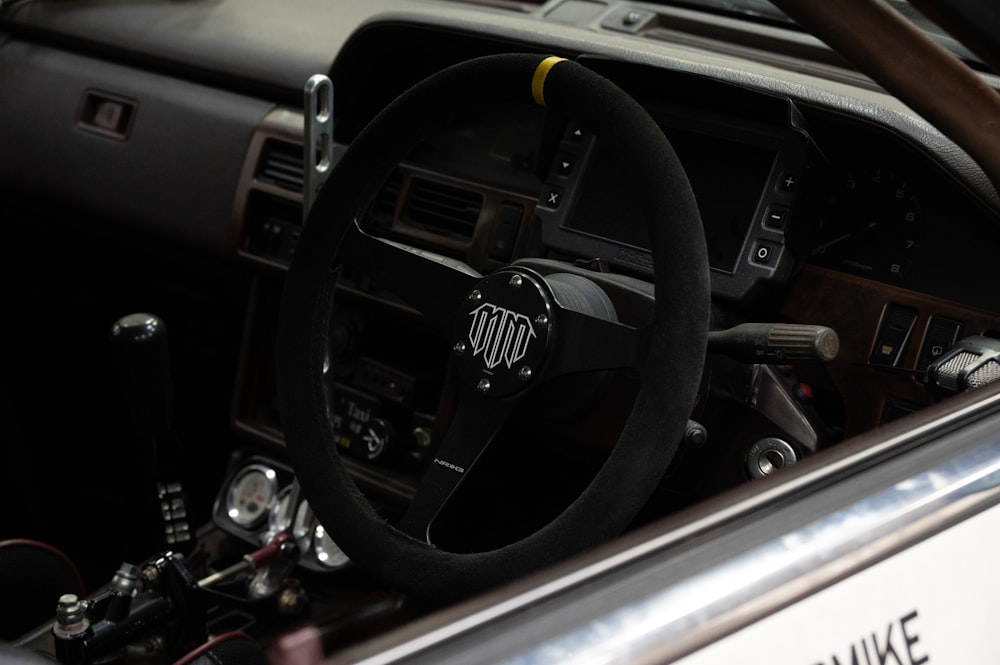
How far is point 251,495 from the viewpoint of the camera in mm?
2082

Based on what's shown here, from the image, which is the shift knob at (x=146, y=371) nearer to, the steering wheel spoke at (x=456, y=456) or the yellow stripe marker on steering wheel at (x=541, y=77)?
the steering wheel spoke at (x=456, y=456)

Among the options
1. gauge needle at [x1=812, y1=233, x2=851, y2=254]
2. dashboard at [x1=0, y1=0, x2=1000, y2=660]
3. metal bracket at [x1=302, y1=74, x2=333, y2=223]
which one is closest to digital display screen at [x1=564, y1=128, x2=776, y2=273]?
dashboard at [x1=0, y1=0, x2=1000, y2=660]

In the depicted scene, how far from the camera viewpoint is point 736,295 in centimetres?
153

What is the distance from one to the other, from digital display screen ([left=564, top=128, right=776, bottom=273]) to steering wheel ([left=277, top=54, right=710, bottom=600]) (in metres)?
0.23

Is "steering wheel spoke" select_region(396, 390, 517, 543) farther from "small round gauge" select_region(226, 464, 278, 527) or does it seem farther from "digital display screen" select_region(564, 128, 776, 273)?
"small round gauge" select_region(226, 464, 278, 527)

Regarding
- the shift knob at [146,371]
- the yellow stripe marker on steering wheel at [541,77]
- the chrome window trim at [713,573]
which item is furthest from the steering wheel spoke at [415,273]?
the chrome window trim at [713,573]

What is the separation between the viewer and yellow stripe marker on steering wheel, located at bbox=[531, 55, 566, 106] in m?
1.25

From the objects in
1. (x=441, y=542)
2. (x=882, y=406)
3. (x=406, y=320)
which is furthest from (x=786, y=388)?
(x=406, y=320)

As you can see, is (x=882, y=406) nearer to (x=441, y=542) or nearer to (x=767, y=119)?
(x=767, y=119)

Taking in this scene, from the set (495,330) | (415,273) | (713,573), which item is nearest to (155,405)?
(415,273)

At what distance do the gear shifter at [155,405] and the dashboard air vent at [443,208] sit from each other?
1.39 feet

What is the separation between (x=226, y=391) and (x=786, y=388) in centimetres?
126

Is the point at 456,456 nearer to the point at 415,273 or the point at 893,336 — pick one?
the point at 415,273

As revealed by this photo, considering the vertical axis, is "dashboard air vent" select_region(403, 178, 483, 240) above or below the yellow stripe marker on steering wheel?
below
